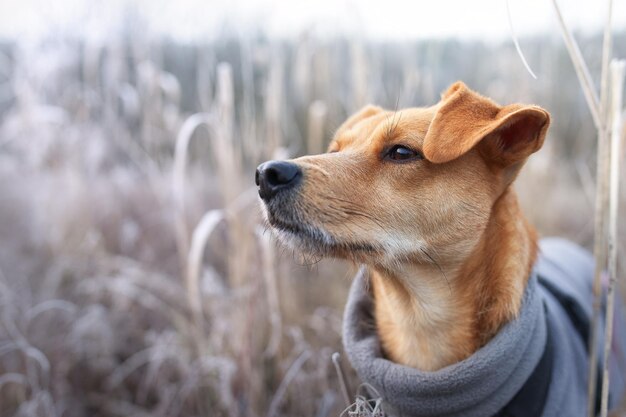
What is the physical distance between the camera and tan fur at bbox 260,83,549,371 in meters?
1.71

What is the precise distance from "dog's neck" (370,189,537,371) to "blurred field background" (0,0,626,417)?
25.1 inches

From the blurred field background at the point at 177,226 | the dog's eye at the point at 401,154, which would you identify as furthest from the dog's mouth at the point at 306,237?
the blurred field background at the point at 177,226

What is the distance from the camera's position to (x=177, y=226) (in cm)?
321

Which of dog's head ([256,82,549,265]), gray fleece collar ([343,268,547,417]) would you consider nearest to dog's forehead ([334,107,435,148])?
dog's head ([256,82,549,265])

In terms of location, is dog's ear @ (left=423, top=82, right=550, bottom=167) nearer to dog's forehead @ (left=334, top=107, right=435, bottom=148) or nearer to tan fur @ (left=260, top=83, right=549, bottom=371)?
tan fur @ (left=260, top=83, right=549, bottom=371)

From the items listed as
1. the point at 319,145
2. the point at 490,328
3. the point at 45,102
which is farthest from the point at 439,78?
the point at 490,328

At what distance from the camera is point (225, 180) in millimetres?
2918

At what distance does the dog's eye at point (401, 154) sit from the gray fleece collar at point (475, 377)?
0.59 m

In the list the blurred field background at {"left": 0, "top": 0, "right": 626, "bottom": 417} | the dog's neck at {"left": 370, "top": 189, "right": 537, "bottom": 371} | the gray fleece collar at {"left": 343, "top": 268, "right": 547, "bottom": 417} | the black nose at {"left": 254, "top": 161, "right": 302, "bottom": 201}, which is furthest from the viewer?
the blurred field background at {"left": 0, "top": 0, "right": 626, "bottom": 417}

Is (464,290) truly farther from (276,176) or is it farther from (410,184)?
(276,176)

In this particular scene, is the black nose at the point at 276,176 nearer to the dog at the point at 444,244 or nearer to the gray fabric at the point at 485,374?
the dog at the point at 444,244

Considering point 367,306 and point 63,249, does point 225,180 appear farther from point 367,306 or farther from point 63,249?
point 63,249

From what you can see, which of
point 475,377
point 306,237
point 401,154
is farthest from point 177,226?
point 475,377

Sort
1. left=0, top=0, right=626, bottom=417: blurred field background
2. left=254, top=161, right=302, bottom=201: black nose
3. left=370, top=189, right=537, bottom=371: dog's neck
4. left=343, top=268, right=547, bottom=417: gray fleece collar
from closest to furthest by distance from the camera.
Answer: left=254, top=161, right=302, bottom=201: black nose, left=343, top=268, right=547, bottom=417: gray fleece collar, left=370, top=189, right=537, bottom=371: dog's neck, left=0, top=0, right=626, bottom=417: blurred field background
